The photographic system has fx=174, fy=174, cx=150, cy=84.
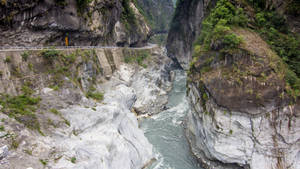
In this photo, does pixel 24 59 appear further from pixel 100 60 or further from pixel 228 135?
pixel 228 135

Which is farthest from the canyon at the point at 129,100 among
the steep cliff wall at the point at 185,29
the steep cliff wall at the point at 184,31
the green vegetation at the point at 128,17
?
the steep cliff wall at the point at 184,31

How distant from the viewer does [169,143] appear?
19734 mm

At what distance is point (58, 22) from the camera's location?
20172mm

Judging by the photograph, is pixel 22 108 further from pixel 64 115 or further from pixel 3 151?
pixel 3 151

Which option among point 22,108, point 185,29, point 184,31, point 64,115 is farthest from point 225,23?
point 184,31

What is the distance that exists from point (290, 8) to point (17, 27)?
25583mm

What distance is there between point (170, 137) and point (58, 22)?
18.8m

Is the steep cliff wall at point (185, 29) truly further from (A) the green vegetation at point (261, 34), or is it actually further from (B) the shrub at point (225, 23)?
(A) the green vegetation at point (261, 34)

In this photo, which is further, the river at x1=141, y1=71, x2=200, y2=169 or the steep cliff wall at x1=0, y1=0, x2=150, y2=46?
the steep cliff wall at x1=0, y1=0, x2=150, y2=46

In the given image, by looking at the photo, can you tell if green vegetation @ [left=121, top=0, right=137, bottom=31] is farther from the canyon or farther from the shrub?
the shrub

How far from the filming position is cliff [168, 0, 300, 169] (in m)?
13.1

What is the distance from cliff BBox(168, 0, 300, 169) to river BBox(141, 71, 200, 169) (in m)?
1.89

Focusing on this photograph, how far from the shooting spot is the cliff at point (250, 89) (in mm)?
13094

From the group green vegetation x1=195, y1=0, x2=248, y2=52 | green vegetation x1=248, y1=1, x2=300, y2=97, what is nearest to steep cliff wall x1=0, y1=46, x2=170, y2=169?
green vegetation x1=195, y1=0, x2=248, y2=52
